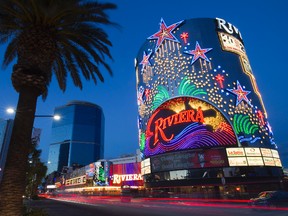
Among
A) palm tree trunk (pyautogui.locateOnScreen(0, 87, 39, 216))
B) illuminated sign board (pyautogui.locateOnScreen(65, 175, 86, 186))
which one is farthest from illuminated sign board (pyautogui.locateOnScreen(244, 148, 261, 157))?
illuminated sign board (pyautogui.locateOnScreen(65, 175, 86, 186))

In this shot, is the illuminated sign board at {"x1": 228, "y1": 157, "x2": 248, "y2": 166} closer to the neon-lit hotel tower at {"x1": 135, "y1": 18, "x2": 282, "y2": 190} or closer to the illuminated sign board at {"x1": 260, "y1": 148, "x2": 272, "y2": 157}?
the neon-lit hotel tower at {"x1": 135, "y1": 18, "x2": 282, "y2": 190}

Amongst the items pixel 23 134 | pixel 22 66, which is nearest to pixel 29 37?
pixel 22 66

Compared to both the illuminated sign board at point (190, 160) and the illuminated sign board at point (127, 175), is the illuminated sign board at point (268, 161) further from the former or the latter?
the illuminated sign board at point (127, 175)

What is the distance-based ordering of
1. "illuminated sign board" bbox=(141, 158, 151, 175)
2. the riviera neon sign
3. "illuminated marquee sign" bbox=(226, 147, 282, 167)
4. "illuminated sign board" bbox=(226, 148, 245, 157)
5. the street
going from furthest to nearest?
"illuminated sign board" bbox=(141, 158, 151, 175) → the riviera neon sign → "illuminated sign board" bbox=(226, 148, 245, 157) → "illuminated marquee sign" bbox=(226, 147, 282, 167) → the street

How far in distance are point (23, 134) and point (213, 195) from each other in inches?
1276

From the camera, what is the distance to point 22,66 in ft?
33.8

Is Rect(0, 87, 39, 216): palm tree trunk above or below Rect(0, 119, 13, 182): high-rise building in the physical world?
below

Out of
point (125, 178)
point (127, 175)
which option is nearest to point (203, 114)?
point (127, 175)

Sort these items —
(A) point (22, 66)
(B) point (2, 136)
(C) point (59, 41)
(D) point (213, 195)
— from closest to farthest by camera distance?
(A) point (22, 66), (C) point (59, 41), (D) point (213, 195), (B) point (2, 136)

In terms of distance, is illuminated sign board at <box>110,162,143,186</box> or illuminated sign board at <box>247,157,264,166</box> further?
illuminated sign board at <box>110,162,143,186</box>

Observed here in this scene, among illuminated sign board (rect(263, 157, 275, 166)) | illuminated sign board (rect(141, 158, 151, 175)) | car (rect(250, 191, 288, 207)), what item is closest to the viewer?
car (rect(250, 191, 288, 207))

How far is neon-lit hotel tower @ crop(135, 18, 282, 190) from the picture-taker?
47.5 m

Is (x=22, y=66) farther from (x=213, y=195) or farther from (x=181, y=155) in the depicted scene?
(x=181, y=155)

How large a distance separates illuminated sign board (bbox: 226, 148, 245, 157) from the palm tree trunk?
43880mm
